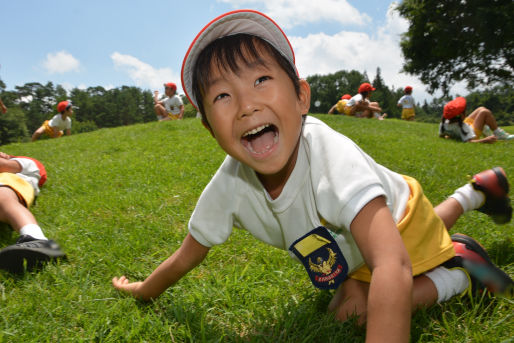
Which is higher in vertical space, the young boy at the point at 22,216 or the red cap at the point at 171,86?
the red cap at the point at 171,86

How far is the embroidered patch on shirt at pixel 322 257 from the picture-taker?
1.59 m

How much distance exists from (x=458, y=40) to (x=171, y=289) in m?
27.0

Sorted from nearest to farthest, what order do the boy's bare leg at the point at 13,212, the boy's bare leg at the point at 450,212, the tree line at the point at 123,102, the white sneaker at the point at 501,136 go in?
1. the boy's bare leg at the point at 450,212
2. the boy's bare leg at the point at 13,212
3. the white sneaker at the point at 501,136
4. the tree line at the point at 123,102

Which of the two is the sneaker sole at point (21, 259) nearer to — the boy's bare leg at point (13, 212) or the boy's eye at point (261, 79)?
the boy's bare leg at point (13, 212)

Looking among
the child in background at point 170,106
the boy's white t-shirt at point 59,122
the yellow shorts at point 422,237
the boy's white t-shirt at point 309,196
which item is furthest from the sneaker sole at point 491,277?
the boy's white t-shirt at point 59,122

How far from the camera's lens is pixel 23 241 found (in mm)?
2650

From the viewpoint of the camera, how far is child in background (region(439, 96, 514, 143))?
762 centimetres

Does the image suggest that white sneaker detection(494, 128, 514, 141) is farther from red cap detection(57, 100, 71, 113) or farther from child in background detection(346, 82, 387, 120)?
red cap detection(57, 100, 71, 113)

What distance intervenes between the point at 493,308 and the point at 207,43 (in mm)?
1934

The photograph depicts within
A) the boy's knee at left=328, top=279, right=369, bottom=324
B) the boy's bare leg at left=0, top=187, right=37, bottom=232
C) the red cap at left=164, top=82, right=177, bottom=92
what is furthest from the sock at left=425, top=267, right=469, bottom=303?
the red cap at left=164, top=82, right=177, bottom=92

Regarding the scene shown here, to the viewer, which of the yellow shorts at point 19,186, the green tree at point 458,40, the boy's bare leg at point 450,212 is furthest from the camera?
the green tree at point 458,40

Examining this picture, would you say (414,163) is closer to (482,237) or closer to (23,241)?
(482,237)

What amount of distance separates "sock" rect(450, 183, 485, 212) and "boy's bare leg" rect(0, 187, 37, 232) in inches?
133

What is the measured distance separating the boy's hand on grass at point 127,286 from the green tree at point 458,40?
81.5 ft
